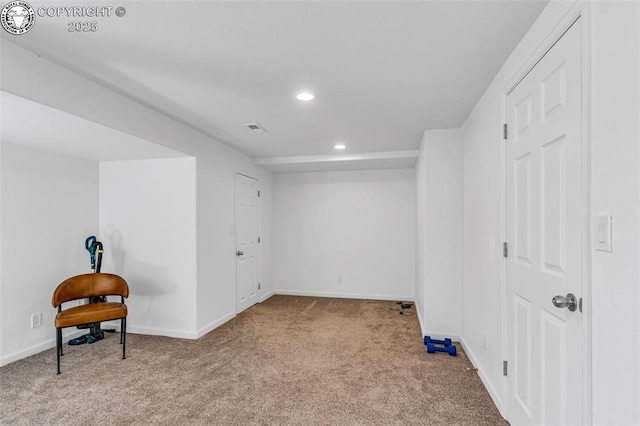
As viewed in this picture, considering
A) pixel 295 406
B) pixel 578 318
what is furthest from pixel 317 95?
pixel 295 406

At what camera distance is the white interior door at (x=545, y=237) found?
4.21 ft

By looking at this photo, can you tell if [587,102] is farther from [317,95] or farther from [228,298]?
[228,298]

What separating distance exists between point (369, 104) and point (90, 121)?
Answer: 2.17m

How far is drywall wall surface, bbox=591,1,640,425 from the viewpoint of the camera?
0.95m

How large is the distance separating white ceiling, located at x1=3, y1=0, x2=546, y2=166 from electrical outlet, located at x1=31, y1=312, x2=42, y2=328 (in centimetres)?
247

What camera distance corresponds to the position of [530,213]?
1.67 metres

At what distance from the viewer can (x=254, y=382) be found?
254cm

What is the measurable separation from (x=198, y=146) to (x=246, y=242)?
5.70 ft

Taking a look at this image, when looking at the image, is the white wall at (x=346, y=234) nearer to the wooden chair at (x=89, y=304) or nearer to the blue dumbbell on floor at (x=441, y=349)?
the blue dumbbell on floor at (x=441, y=349)

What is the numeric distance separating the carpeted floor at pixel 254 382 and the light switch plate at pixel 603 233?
1.52 metres

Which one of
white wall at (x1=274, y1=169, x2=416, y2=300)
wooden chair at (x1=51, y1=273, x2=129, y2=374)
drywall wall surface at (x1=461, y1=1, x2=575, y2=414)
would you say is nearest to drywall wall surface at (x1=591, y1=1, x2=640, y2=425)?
drywall wall surface at (x1=461, y1=1, x2=575, y2=414)

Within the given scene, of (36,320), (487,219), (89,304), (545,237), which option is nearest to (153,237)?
(89,304)

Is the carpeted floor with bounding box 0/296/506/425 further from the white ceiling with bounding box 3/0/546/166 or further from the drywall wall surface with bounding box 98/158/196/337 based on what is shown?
the white ceiling with bounding box 3/0/546/166

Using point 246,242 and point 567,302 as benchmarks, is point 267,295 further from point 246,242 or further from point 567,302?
point 567,302
